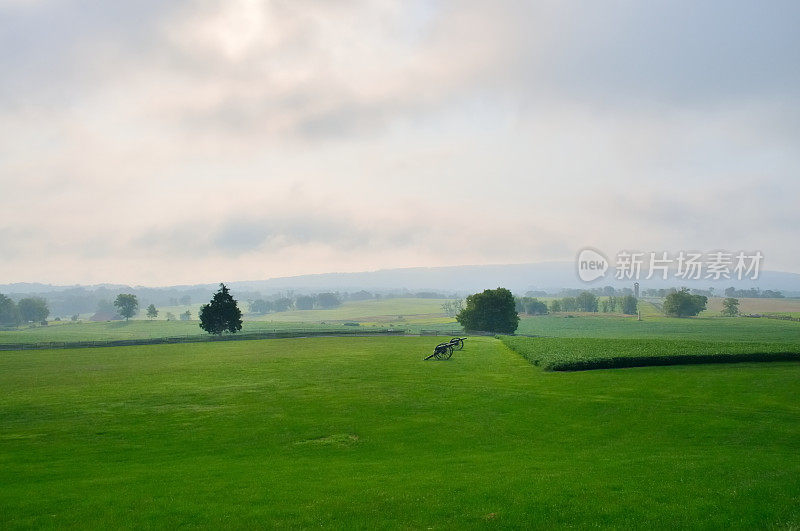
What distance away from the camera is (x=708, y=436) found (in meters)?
21.5

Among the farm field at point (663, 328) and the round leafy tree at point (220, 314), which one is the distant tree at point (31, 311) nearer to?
the round leafy tree at point (220, 314)

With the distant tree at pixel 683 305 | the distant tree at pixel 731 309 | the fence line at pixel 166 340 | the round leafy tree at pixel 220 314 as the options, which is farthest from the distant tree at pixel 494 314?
the distant tree at pixel 731 309

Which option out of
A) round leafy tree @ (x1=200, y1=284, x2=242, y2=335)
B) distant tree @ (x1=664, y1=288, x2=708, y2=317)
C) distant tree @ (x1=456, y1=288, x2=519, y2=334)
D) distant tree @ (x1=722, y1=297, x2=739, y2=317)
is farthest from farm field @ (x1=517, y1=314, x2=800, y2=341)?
round leafy tree @ (x1=200, y1=284, x2=242, y2=335)

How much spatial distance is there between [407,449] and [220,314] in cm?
8080

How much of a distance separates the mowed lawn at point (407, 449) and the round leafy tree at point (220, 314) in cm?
5161

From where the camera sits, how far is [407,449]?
69.1ft

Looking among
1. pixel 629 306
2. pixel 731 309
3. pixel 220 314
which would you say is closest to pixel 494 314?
pixel 220 314

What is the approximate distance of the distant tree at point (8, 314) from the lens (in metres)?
177

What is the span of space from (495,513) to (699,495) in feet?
19.6

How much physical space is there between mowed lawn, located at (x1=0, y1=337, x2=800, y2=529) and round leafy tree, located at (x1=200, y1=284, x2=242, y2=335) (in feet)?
169

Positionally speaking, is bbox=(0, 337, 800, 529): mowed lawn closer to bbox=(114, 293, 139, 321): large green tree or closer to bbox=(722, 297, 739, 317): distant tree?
bbox=(722, 297, 739, 317): distant tree

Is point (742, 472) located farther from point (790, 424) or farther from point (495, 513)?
point (790, 424)

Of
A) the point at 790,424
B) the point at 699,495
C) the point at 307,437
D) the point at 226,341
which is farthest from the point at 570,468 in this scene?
the point at 226,341

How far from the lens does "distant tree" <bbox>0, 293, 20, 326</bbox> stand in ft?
579
